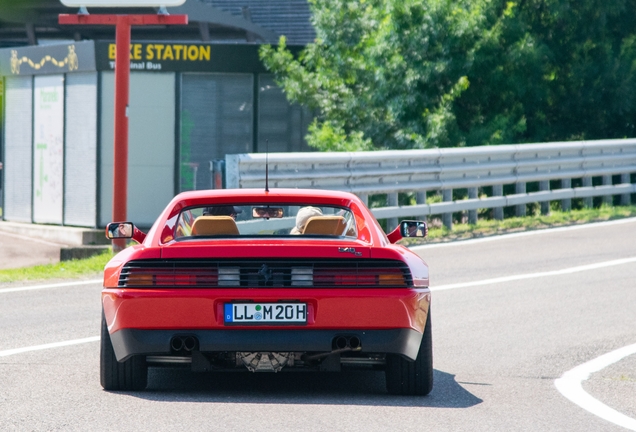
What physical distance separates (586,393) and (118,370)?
8.49 feet

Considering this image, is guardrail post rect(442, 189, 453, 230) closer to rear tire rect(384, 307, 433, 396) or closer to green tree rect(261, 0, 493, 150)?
green tree rect(261, 0, 493, 150)

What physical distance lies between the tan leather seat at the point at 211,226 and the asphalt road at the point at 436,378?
2.88 feet

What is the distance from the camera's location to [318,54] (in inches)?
818

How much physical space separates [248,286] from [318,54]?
50.7 feet

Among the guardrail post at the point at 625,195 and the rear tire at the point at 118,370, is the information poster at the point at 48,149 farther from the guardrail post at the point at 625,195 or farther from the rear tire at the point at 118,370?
the rear tire at the point at 118,370

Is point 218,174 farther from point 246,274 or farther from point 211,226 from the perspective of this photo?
point 246,274

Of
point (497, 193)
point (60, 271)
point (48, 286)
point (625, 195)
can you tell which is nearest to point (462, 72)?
point (497, 193)

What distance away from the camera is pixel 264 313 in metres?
5.67

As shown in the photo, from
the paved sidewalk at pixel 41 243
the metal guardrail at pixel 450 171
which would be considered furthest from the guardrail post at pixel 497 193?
the paved sidewalk at pixel 41 243

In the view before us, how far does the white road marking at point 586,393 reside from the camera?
18.1 feet

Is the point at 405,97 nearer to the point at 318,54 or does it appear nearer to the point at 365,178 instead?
the point at 318,54

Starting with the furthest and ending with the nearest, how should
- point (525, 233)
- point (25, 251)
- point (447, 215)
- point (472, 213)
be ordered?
point (25, 251) < point (472, 213) < point (447, 215) < point (525, 233)

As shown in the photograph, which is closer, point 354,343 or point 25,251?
point 354,343

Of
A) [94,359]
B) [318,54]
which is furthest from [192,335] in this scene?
[318,54]
